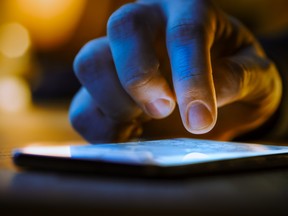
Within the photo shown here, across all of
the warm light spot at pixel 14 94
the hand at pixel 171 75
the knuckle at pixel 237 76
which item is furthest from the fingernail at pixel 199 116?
the warm light spot at pixel 14 94

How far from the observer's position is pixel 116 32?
0.54 m

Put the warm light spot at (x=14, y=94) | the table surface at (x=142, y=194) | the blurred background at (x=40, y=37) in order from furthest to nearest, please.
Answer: the warm light spot at (x=14, y=94) < the blurred background at (x=40, y=37) < the table surface at (x=142, y=194)

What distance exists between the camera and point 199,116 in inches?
17.5

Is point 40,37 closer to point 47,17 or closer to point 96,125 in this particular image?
point 47,17

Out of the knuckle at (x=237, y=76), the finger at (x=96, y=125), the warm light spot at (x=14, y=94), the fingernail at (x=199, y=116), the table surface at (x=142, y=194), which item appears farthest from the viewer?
the warm light spot at (x=14, y=94)

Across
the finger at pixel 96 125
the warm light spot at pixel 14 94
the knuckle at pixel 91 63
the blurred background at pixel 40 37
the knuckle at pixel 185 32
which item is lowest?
the warm light spot at pixel 14 94

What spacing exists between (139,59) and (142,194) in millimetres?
276

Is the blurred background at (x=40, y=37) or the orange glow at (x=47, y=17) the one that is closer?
the blurred background at (x=40, y=37)

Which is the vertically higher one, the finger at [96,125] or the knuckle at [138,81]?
the knuckle at [138,81]

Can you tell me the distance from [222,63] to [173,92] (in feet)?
0.29

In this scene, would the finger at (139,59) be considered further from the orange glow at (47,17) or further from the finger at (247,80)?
the orange glow at (47,17)

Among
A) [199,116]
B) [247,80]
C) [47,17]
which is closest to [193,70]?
[199,116]

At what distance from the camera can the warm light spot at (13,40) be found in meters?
2.74

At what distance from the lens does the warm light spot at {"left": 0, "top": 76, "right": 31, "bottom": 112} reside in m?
2.67
